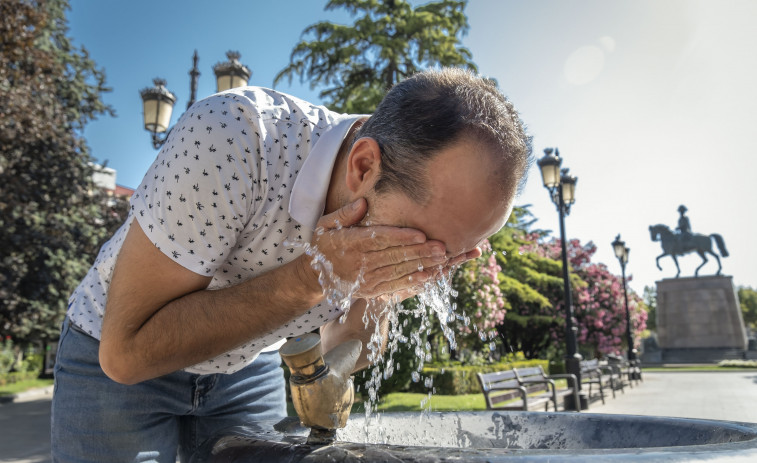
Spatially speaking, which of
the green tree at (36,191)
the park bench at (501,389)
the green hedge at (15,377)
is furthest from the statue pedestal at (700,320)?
the green hedge at (15,377)

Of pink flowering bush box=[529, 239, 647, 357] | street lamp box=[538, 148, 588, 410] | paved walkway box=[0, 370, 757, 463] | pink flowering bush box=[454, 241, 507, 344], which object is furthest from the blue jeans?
pink flowering bush box=[529, 239, 647, 357]

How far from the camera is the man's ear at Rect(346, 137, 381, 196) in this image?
1179 millimetres

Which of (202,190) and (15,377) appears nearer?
(202,190)

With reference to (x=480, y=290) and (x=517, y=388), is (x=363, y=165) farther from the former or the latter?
(x=480, y=290)

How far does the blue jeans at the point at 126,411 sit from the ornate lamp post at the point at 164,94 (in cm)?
600

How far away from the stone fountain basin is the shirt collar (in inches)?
18.6

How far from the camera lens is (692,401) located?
999cm

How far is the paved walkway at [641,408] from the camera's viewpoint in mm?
6879

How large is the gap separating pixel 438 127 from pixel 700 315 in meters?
28.5

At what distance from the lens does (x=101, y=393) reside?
A: 54.7 inches

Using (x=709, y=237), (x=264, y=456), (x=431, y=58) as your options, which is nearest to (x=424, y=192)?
(x=264, y=456)

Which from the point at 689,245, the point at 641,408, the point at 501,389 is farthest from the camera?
the point at 689,245

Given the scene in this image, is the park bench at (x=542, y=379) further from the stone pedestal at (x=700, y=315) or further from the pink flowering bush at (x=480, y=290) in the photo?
the stone pedestal at (x=700, y=315)

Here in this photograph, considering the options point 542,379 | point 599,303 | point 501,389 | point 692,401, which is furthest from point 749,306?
point 501,389
